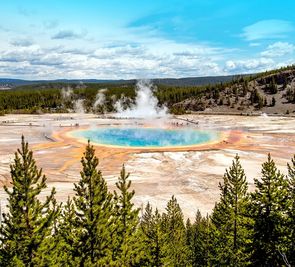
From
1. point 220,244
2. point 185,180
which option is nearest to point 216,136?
point 185,180

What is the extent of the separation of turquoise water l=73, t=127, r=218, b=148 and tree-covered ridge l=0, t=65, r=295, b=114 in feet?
165

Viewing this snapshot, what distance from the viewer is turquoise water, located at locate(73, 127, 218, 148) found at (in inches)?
3004

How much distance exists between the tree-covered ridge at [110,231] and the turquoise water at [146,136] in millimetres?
51397

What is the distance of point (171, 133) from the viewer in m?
91.9

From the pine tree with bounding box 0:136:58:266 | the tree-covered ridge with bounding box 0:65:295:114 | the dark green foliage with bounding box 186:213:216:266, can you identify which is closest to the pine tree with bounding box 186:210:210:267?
the dark green foliage with bounding box 186:213:216:266

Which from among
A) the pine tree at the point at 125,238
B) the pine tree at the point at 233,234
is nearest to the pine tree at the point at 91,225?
the pine tree at the point at 125,238

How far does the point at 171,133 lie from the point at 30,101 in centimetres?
10878

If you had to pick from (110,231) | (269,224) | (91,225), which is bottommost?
(269,224)

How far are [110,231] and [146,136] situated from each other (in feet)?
225

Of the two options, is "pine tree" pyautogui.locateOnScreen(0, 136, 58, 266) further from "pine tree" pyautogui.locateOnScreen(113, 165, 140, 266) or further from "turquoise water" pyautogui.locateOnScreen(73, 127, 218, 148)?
"turquoise water" pyautogui.locateOnScreen(73, 127, 218, 148)

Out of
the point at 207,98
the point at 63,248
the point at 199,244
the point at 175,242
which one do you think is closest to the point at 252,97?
the point at 207,98

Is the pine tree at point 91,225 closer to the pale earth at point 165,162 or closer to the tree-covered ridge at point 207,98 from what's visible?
the pale earth at point 165,162

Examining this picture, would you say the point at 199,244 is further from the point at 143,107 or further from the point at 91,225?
the point at 143,107

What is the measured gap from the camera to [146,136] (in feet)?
286
